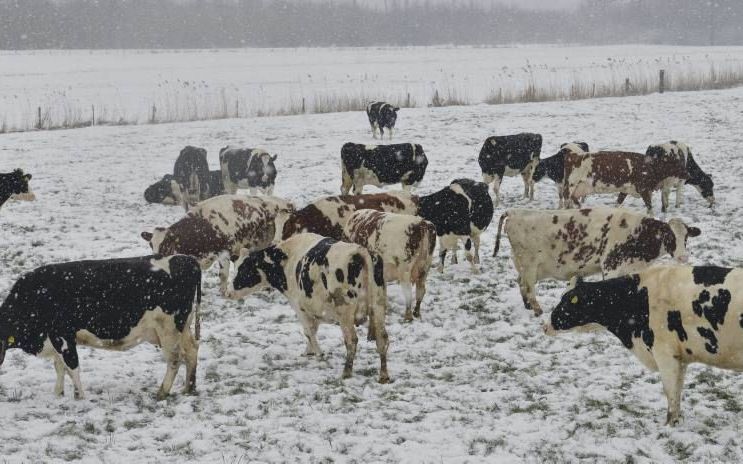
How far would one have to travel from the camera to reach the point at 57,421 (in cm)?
639

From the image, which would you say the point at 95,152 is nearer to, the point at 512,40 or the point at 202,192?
the point at 202,192

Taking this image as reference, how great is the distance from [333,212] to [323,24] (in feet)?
343

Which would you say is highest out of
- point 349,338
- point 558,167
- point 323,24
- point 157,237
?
point 323,24

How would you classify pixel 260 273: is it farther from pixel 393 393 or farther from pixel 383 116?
pixel 383 116

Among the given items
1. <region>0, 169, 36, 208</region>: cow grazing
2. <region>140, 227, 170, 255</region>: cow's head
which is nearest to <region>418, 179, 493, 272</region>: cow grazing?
<region>140, 227, 170, 255</region>: cow's head

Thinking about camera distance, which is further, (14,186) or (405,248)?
(14,186)

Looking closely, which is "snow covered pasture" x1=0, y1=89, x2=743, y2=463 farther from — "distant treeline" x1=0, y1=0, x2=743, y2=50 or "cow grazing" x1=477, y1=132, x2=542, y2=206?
"distant treeline" x1=0, y1=0, x2=743, y2=50

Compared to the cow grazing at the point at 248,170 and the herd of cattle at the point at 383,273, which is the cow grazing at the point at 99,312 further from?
the cow grazing at the point at 248,170

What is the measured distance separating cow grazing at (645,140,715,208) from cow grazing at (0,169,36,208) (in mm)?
12148

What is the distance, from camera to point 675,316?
5.94m

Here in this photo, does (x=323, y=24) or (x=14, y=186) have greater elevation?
(x=323, y=24)

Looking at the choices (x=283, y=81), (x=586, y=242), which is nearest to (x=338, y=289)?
(x=586, y=242)

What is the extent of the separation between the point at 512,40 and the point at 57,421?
12762 cm

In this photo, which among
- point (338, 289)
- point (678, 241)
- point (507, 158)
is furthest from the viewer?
point (507, 158)
